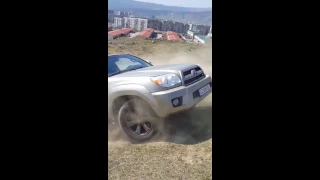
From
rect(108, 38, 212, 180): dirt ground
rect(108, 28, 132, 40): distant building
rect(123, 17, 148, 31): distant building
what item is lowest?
rect(108, 38, 212, 180): dirt ground

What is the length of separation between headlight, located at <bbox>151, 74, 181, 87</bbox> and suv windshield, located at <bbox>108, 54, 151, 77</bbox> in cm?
18

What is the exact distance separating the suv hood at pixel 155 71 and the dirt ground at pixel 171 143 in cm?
5

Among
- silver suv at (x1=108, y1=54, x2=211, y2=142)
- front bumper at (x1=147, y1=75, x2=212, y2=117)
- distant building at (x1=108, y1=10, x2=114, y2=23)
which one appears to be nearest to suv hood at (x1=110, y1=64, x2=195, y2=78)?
silver suv at (x1=108, y1=54, x2=211, y2=142)

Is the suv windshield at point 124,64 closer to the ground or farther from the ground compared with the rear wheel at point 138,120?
farther from the ground

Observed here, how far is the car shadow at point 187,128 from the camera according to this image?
2.51 meters

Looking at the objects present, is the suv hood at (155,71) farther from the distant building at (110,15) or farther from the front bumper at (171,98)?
the distant building at (110,15)

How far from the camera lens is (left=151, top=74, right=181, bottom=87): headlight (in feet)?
8.32

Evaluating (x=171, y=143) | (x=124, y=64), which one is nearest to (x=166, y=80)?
(x=124, y=64)

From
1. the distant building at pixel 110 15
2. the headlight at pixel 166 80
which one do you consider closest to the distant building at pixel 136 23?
the distant building at pixel 110 15

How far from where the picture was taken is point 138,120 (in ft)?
8.47

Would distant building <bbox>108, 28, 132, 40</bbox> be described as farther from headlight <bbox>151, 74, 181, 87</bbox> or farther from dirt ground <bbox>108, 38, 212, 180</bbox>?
headlight <bbox>151, 74, 181, 87</bbox>

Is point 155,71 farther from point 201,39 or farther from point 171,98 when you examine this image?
point 201,39
